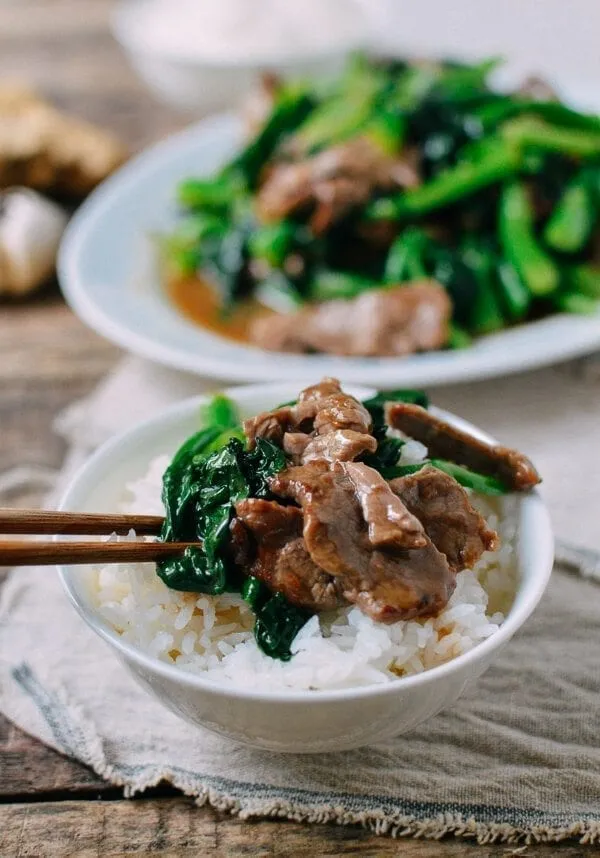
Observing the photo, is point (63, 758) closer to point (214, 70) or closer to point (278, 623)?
point (278, 623)

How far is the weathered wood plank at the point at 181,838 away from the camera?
2.28 m

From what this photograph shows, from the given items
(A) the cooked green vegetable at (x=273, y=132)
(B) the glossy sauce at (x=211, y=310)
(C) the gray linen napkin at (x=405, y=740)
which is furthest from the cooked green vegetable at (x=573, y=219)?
(C) the gray linen napkin at (x=405, y=740)

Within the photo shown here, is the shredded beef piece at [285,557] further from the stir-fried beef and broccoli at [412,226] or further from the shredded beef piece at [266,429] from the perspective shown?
the stir-fried beef and broccoli at [412,226]

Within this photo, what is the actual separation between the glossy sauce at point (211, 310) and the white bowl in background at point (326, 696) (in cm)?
202

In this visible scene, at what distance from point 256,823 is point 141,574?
65cm

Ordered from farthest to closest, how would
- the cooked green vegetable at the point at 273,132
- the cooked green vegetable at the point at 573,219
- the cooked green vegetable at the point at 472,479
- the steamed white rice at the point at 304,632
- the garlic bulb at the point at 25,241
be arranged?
1. the cooked green vegetable at the point at 273,132
2. the garlic bulb at the point at 25,241
3. the cooked green vegetable at the point at 573,219
4. the cooked green vegetable at the point at 472,479
5. the steamed white rice at the point at 304,632

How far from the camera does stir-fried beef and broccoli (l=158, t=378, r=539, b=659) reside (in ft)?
7.07

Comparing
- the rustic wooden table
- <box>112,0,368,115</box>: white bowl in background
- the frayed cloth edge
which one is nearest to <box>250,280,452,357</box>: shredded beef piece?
the rustic wooden table

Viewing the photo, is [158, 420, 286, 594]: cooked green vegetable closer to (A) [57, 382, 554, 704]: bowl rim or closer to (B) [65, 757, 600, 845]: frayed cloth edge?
(A) [57, 382, 554, 704]: bowl rim

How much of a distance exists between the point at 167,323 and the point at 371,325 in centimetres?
90

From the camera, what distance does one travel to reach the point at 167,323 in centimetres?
430

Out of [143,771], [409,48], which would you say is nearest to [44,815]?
[143,771]

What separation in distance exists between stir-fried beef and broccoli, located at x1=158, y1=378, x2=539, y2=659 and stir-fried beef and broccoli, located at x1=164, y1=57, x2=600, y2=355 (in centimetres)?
168

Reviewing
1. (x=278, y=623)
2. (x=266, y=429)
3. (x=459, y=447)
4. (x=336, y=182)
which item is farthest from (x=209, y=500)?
(x=336, y=182)
